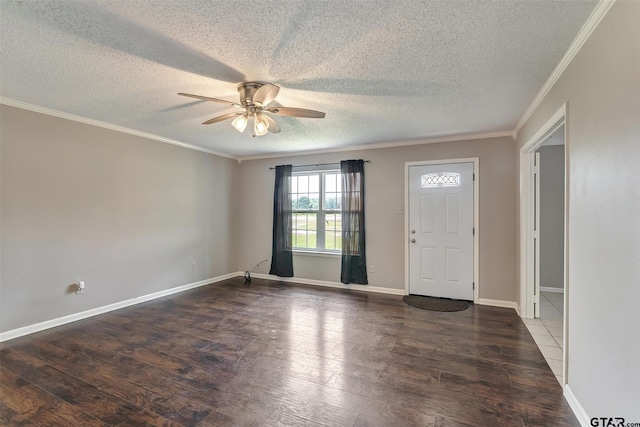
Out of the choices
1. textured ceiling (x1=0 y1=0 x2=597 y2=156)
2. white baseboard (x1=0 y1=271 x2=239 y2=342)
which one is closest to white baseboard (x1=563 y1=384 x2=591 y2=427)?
textured ceiling (x1=0 y1=0 x2=597 y2=156)

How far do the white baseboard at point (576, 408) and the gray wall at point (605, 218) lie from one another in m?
0.04

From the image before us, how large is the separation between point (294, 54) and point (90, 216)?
3.39m

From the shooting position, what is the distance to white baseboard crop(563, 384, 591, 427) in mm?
1750

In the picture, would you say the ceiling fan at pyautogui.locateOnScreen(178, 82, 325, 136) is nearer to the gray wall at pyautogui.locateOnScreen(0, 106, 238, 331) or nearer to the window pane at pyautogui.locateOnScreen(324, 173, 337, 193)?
the gray wall at pyautogui.locateOnScreen(0, 106, 238, 331)

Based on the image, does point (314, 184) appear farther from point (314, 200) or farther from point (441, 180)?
point (441, 180)

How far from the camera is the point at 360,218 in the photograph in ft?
16.1

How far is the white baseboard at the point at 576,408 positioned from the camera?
175 centimetres

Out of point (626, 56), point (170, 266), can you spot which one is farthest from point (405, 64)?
point (170, 266)

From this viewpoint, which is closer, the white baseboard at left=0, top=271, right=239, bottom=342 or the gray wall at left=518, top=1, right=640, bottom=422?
the gray wall at left=518, top=1, right=640, bottom=422

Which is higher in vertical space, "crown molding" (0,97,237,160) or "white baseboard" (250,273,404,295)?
"crown molding" (0,97,237,160)

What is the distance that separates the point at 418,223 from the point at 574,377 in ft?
9.20

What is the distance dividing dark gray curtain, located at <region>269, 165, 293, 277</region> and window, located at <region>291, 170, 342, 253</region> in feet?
0.46

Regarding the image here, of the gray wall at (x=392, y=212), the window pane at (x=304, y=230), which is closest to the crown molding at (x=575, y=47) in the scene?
the gray wall at (x=392, y=212)

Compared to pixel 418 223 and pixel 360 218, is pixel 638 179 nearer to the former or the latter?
pixel 418 223
